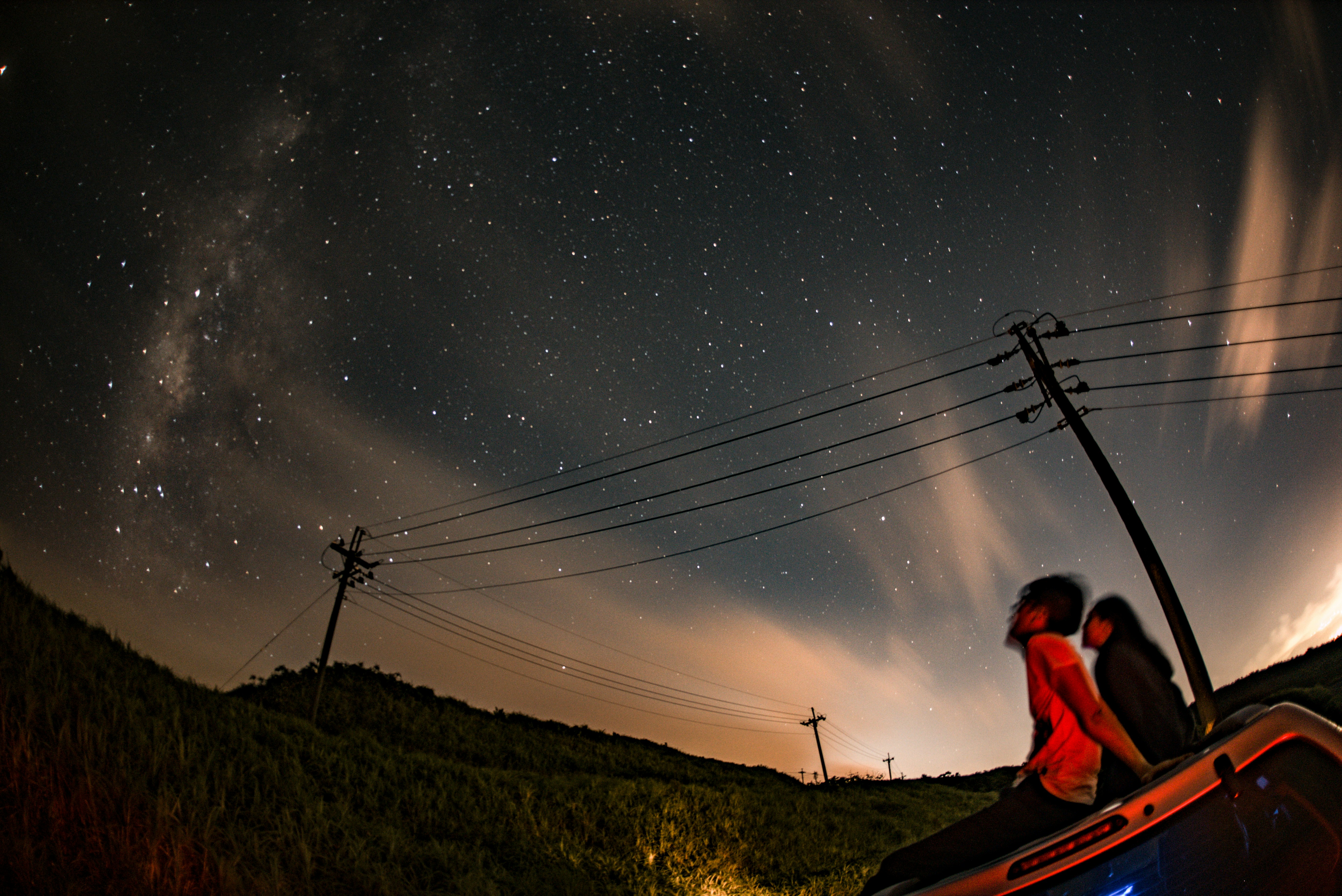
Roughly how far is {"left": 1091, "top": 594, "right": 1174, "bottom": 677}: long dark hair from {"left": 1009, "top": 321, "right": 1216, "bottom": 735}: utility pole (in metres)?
5.36

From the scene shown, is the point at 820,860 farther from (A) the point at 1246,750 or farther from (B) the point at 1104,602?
(A) the point at 1246,750

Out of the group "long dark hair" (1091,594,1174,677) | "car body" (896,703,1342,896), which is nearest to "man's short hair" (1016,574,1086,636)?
"long dark hair" (1091,594,1174,677)

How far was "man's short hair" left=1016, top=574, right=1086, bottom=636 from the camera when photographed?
2.86m

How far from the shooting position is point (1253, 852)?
1.76m

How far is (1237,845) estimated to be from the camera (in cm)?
176

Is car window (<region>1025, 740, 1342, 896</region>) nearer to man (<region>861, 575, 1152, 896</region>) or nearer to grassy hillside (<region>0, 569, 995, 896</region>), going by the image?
man (<region>861, 575, 1152, 896</region>)

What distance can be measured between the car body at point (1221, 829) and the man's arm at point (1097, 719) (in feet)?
1.43

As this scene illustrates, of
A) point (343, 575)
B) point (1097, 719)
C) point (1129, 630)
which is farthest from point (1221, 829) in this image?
point (343, 575)

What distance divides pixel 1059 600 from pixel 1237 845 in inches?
48.1

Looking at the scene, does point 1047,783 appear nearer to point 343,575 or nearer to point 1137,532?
point 1137,532

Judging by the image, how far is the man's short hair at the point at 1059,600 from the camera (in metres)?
2.86

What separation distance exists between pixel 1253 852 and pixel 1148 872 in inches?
12.9

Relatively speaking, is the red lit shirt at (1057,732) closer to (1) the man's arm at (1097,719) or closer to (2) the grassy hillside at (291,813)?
(1) the man's arm at (1097,719)

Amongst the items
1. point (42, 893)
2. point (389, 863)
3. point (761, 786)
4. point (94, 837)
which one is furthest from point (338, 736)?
point (761, 786)
